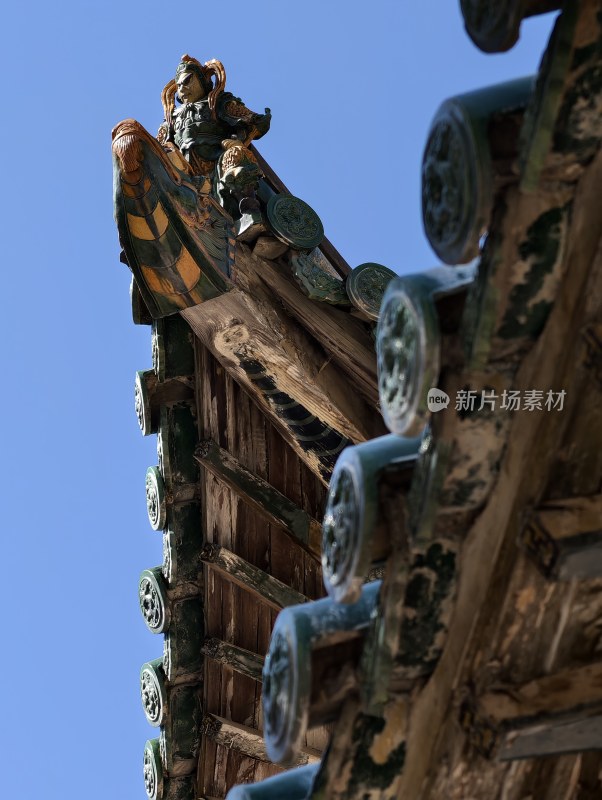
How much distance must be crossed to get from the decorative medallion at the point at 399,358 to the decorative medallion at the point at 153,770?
18.5ft

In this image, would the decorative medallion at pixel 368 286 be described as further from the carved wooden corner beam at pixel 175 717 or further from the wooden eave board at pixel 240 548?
the carved wooden corner beam at pixel 175 717

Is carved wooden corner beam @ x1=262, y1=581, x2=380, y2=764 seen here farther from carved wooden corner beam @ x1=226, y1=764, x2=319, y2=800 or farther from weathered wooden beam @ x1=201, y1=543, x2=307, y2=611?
weathered wooden beam @ x1=201, y1=543, x2=307, y2=611

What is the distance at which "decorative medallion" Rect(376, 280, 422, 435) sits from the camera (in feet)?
14.2

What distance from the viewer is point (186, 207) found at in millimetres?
8414

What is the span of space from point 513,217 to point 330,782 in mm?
2035

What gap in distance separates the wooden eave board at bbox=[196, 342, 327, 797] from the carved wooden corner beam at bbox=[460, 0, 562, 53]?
511 cm

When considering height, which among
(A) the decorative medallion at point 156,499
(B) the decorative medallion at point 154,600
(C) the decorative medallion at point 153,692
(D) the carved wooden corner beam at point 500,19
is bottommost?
(D) the carved wooden corner beam at point 500,19

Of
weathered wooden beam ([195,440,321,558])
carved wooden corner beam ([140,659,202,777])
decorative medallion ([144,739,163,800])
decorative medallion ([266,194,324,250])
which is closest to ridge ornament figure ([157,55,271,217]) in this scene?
decorative medallion ([266,194,324,250])

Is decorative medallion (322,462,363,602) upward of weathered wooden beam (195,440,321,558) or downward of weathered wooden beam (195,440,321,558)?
downward

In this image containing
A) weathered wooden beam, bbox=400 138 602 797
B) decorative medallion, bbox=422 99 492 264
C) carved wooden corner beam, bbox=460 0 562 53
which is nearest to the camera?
carved wooden corner beam, bbox=460 0 562 53

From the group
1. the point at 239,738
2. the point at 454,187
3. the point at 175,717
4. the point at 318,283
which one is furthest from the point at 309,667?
the point at 239,738

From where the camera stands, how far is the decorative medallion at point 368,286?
8.26 m
